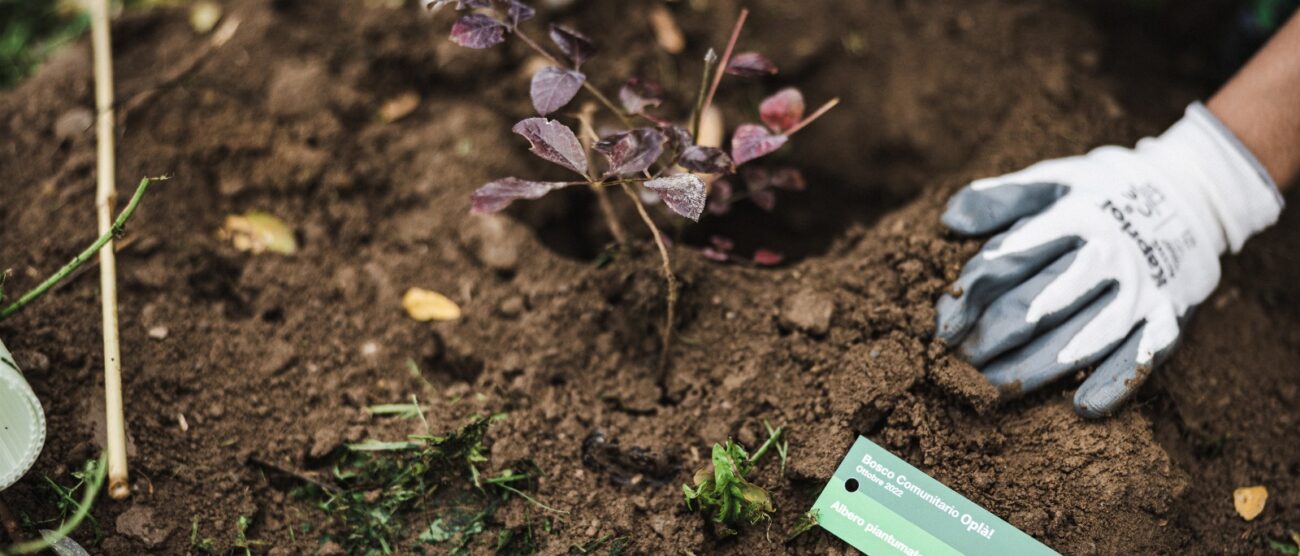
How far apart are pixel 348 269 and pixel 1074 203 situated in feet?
4.92

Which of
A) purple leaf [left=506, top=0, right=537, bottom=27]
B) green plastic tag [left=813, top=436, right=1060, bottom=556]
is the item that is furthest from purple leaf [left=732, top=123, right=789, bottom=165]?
green plastic tag [left=813, top=436, right=1060, bottom=556]

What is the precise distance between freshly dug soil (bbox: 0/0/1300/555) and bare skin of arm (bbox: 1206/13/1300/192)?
30 centimetres

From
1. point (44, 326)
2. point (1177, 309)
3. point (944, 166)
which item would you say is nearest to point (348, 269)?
point (44, 326)

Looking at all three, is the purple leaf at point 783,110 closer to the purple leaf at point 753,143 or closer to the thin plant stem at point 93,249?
the purple leaf at point 753,143

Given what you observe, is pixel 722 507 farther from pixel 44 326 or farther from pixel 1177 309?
pixel 44 326

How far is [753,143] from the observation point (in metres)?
1.56

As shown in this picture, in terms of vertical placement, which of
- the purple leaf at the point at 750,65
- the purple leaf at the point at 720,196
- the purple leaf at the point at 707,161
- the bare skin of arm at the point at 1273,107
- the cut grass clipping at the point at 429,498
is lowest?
the cut grass clipping at the point at 429,498

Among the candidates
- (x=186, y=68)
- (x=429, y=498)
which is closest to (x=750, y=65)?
(x=429, y=498)

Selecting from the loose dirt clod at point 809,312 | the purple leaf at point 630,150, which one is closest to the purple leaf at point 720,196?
the loose dirt clod at point 809,312

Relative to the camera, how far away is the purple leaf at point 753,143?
1.54 metres

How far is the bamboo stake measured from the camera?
4.98 feet

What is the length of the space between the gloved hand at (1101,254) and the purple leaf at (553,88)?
820 millimetres

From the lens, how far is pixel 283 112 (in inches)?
79.0

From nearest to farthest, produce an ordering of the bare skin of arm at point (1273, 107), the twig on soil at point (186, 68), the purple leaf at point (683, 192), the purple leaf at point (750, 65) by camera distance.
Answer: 1. the purple leaf at point (683, 192)
2. the purple leaf at point (750, 65)
3. the bare skin of arm at point (1273, 107)
4. the twig on soil at point (186, 68)
